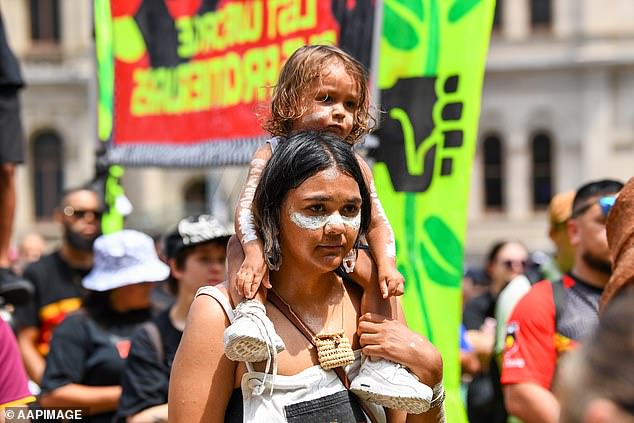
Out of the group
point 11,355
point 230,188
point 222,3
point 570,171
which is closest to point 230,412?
point 11,355

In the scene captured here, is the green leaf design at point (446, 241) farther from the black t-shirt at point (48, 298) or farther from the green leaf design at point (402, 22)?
the black t-shirt at point (48, 298)

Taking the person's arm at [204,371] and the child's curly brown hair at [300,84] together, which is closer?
the person's arm at [204,371]

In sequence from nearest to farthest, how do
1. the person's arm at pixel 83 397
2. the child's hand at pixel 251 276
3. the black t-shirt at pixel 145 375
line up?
1. the child's hand at pixel 251 276
2. the black t-shirt at pixel 145 375
3. the person's arm at pixel 83 397

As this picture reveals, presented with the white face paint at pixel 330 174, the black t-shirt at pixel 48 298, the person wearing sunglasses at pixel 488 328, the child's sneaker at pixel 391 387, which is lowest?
the person wearing sunglasses at pixel 488 328

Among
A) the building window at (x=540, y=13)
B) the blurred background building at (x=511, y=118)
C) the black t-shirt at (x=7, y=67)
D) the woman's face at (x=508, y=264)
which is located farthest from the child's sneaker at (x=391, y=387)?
the building window at (x=540, y=13)

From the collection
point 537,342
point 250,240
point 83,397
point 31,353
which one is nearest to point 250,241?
point 250,240

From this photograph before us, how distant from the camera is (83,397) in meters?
5.12

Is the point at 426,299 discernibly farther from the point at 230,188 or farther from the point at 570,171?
the point at 570,171

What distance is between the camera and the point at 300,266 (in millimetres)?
2986

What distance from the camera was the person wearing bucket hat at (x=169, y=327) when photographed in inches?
187

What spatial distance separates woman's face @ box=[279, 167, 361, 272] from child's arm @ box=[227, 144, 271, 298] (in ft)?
0.30

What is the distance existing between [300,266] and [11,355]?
1.07 m

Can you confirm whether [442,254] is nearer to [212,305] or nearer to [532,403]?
[532,403]

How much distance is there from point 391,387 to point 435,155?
6.39 ft
